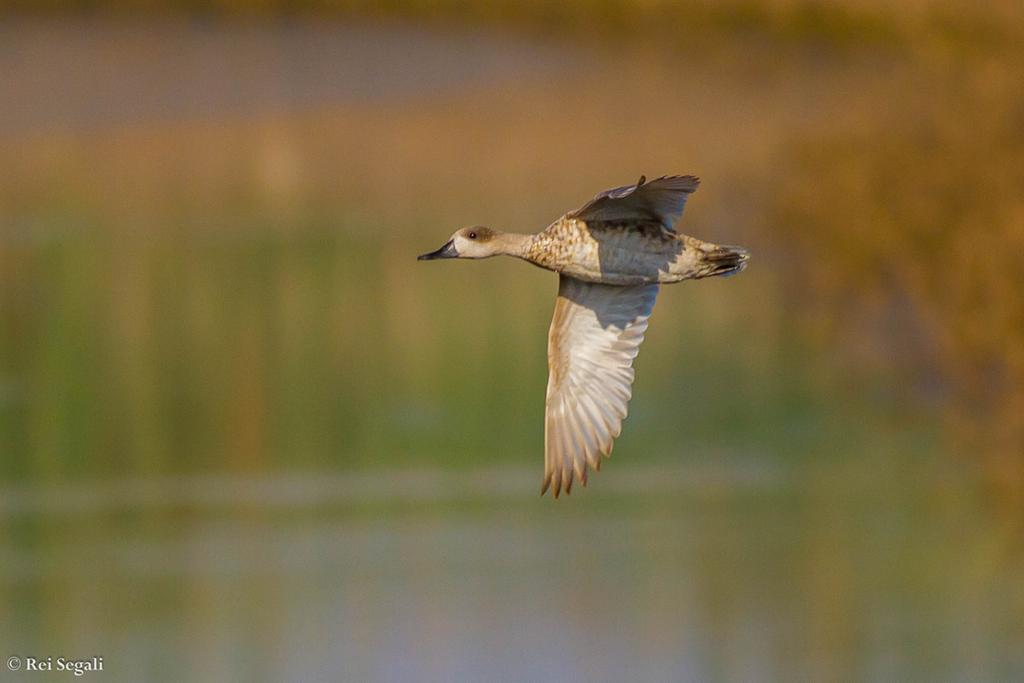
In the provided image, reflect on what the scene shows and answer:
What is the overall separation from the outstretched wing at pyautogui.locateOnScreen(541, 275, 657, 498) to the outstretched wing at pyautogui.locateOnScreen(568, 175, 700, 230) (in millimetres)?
683

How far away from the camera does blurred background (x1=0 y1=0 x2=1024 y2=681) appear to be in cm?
1445

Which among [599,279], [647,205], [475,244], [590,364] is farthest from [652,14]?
[647,205]

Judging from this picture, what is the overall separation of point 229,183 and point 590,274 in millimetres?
13160

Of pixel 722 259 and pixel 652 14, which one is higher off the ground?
pixel 652 14

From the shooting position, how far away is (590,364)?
408 inches

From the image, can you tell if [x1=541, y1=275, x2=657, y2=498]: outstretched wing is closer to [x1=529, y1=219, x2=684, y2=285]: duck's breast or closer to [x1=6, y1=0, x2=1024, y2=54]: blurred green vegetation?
[x1=529, y1=219, x2=684, y2=285]: duck's breast

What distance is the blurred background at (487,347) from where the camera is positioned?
14.5 metres

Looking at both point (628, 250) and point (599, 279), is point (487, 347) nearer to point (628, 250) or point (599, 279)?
point (599, 279)

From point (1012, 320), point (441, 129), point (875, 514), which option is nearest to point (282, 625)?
point (875, 514)

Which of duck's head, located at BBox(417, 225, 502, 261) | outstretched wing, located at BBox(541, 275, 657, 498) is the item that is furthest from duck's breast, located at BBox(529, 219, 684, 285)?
outstretched wing, located at BBox(541, 275, 657, 498)

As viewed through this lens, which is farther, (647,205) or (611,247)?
(611,247)

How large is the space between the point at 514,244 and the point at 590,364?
797mm

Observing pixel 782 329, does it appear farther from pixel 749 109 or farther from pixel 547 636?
pixel 547 636

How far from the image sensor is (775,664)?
46.2 feet
